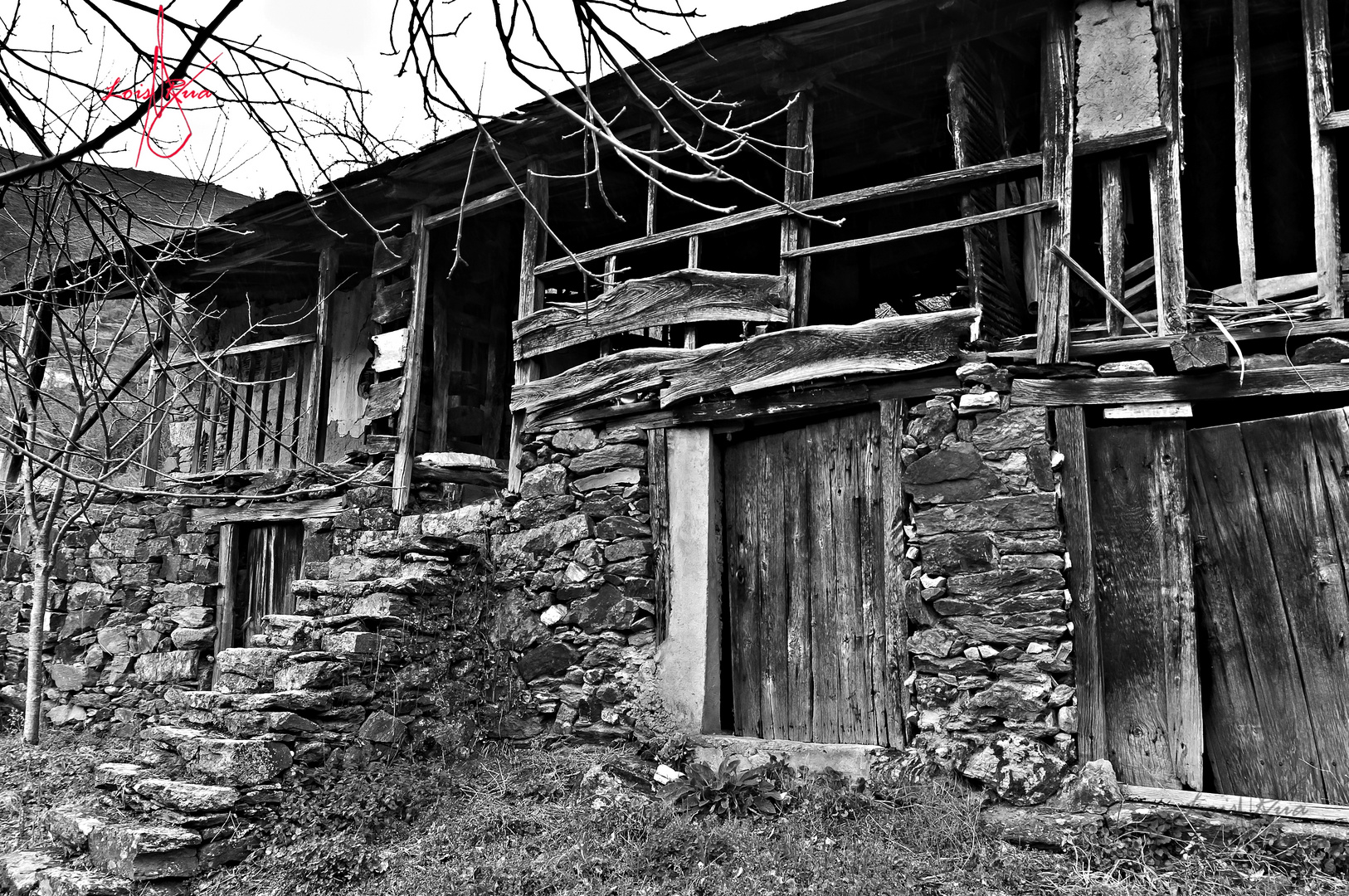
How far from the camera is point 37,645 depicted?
861cm

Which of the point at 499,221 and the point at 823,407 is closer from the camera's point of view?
the point at 823,407

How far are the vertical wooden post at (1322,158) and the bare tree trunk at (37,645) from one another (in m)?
9.24

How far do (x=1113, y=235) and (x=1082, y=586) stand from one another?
6.22ft

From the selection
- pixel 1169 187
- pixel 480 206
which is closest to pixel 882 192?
pixel 1169 187

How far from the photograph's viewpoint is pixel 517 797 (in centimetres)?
603

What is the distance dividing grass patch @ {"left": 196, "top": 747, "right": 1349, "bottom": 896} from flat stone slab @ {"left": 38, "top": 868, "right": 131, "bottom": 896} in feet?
1.33

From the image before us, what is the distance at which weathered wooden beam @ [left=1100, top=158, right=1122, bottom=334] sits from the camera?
542cm

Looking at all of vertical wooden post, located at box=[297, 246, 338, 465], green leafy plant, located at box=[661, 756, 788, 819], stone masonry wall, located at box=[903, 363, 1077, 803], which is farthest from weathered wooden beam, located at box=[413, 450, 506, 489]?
stone masonry wall, located at box=[903, 363, 1077, 803]

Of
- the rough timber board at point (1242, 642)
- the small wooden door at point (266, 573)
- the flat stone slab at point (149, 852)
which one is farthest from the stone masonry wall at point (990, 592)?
the small wooden door at point (266, 573)

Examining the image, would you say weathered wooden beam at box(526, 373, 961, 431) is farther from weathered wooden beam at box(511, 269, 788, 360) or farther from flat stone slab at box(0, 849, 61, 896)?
flat stone slab at box(0, 849, 61, 896)

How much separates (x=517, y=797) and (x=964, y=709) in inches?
104

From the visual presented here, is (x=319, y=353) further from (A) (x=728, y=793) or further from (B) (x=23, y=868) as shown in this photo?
(A) (x=728, y=793)

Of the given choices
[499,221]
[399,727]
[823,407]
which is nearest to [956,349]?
[823,407]

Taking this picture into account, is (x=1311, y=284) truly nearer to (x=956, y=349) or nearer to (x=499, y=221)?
(x=956, y=349)
